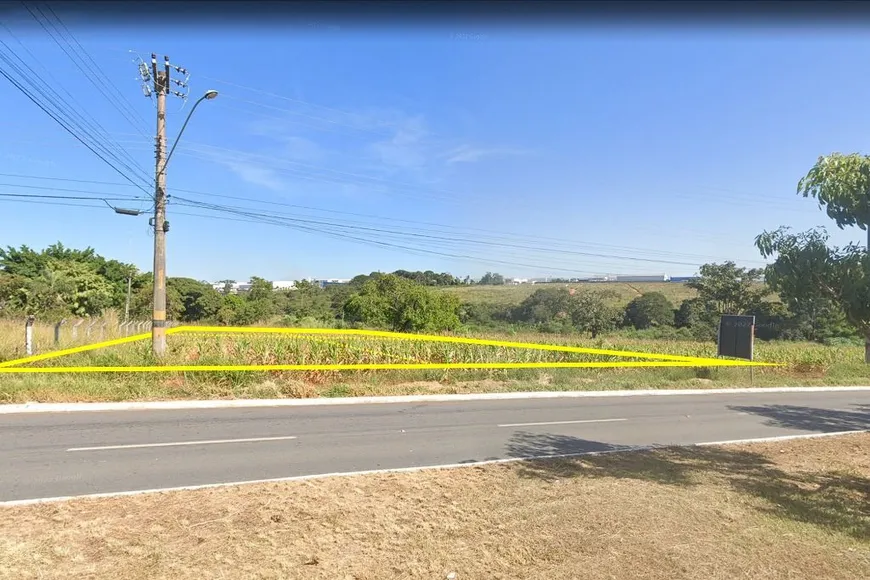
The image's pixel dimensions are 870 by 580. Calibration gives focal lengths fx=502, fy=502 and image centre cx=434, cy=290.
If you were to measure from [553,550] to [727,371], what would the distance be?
2173cm

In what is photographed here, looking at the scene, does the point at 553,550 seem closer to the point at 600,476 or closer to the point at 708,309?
the point at 600,476

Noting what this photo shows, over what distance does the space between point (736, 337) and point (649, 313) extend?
33.5 metres

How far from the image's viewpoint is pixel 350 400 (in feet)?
44.2

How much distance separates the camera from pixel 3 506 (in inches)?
201

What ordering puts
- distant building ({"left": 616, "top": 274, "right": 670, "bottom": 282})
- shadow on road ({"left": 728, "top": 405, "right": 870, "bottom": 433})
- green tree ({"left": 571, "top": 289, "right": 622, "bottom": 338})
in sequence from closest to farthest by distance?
shadow on road ({"left": 728, "top": 405, "right": 870, "bottom": 433}) < green tree ({"left": 571, "top": 289, "right": 622, "bottom": 338}) < distant building ({"left": 616, "top": 274, "right": 670, "bottom": 282})

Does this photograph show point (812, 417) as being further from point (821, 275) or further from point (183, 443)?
point (183, 443)

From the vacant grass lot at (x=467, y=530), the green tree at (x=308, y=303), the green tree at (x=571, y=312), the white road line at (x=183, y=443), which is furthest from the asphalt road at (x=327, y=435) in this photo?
the green tree at (x=308, y=303)

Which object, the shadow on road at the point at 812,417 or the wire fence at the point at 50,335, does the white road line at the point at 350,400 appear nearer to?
the shadow on road at the point at 812,417

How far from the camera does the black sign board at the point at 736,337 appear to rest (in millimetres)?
18906

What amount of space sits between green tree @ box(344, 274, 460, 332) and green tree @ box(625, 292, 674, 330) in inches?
890

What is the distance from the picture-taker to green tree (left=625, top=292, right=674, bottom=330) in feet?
166

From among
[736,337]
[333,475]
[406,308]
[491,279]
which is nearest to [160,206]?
[333,475]

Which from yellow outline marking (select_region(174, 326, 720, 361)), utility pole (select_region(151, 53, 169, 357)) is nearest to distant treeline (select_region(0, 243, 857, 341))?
yellow outline marking (select_region(174, 326, 720, 361))

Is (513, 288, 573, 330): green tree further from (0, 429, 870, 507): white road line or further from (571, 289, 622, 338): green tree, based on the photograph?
(0, 429, 870, 507): white road line
